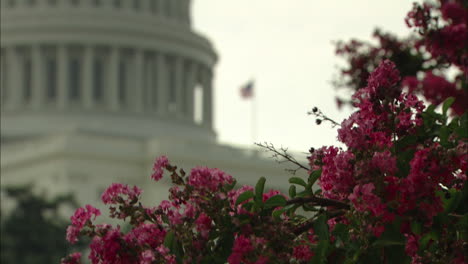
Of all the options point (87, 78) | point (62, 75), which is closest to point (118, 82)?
point (87, 78)

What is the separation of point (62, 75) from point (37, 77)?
2176 mm

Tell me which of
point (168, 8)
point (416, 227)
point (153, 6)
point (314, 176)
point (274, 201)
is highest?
point (153, 6)

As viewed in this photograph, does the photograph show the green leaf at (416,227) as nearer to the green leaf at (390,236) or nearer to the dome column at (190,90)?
the green leaf at (390,236)

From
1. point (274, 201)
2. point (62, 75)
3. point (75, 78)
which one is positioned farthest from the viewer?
point (75, 78)

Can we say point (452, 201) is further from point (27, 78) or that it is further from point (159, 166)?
point (27, 78)

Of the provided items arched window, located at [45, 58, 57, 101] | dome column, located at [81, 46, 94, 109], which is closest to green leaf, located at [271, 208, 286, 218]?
dome column, located at [81, 46, 94, 109]

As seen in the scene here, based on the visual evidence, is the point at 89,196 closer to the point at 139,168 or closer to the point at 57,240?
the point at 139,168

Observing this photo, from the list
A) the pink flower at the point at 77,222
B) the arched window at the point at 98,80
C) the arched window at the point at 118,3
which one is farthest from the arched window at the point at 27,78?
the pink flower at the point at 77,222

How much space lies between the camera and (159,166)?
8352mm

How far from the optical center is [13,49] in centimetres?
11050

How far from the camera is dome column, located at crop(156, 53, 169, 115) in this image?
115m

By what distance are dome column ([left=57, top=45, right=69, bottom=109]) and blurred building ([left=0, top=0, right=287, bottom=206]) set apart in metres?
0.09

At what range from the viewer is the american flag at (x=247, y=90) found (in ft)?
312

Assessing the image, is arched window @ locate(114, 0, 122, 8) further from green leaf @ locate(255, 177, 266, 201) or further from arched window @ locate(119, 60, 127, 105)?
green leaf @ locate(255, 177, 266, 201)
